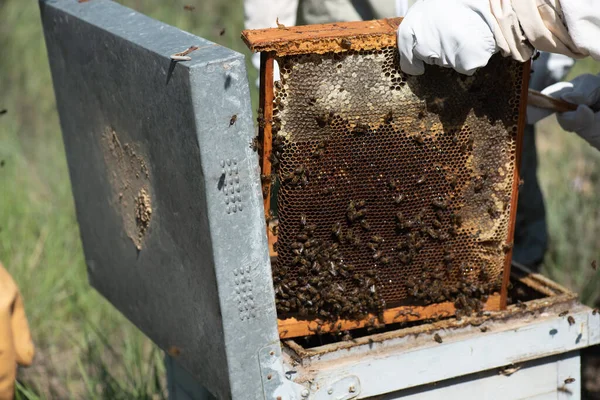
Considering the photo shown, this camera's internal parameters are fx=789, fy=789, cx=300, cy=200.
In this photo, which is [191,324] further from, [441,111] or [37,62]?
[37,62]

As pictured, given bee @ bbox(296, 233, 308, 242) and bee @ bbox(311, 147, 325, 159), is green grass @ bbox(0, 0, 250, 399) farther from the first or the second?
bee @ bbox(311, 147, 325, 159)

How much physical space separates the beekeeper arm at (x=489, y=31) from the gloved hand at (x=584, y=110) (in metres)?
0.73

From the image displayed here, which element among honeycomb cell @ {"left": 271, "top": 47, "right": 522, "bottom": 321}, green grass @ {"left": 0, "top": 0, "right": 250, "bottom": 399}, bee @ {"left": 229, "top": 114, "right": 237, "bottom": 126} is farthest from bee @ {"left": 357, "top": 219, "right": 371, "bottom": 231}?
green grass @ {"left": 0, "top": 0, "right": 250, "bottom": 399}

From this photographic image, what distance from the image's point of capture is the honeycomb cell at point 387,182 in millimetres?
2594

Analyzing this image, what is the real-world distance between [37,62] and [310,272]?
5368mm

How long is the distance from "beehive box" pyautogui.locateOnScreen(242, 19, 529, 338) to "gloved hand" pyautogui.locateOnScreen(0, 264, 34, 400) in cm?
88

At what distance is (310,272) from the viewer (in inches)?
109

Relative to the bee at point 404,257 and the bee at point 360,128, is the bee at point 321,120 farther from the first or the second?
the bee at point 404,257

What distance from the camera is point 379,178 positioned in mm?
2738

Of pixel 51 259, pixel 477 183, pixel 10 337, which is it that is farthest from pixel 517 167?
pixel 51 259

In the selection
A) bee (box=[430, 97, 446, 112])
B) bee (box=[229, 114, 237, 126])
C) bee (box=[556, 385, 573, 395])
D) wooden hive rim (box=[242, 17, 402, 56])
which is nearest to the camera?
bee (box=[229, 114, 237, 126])

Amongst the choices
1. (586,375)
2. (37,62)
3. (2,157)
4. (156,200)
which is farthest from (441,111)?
(37,62)

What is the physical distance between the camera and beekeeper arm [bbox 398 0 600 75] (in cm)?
244

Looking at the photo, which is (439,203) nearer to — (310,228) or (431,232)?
(431,232)
